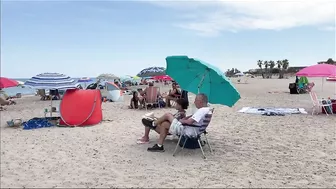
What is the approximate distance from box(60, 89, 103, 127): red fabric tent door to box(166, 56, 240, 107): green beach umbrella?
2681mm

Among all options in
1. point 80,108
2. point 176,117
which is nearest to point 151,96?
point 80,108

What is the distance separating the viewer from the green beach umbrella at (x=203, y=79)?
18.6ft

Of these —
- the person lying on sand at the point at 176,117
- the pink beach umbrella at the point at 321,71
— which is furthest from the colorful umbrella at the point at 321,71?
the person lying on sand at the point at 176,117

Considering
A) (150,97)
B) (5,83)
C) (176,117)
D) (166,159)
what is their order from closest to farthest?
(166,159) < (176,117) < (150,97) < (5,83)

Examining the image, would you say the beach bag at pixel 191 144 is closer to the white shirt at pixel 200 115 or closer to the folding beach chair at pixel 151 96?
the white shirt at pixel 200 115

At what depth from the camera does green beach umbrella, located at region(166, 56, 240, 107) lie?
18.6ft

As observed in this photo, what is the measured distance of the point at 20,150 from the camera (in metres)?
5.36

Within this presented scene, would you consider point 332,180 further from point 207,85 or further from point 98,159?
point 98,159

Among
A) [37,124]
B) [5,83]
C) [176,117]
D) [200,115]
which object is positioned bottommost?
[37,124]

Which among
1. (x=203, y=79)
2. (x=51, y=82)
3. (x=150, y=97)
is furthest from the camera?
(x=150, y=97)

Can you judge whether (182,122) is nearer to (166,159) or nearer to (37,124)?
(166,159)

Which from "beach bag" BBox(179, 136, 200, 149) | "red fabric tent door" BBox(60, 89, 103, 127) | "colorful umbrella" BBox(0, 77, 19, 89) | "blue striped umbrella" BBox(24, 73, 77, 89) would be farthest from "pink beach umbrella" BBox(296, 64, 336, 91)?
"colorful umbrella" BBox(0, 77, 19, 89)

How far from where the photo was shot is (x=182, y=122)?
516 centimetres

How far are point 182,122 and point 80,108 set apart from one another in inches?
150
